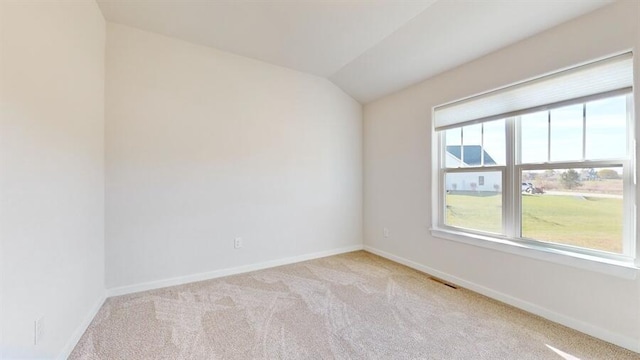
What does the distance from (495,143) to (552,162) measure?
509 millimetres

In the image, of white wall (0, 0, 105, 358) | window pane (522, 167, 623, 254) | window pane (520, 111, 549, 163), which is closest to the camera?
white wall (0, 0, 105, 358)

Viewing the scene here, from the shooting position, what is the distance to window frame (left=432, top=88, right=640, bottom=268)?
1.75 meters

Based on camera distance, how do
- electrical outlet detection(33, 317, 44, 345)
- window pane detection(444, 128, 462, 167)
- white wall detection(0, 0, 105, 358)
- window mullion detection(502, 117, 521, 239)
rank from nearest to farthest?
white wall detection(0, 0, 105, 358), electrical outlet detection(33, 317, 44, 345), window mullion detection(502, 117, 521, 239), window pane detection(444, 128, 462, 167)

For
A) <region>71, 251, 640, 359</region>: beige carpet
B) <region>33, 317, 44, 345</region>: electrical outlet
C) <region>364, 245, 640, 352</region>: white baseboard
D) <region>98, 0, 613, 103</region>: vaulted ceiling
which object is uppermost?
<region>98, 0, 613, 103</region>: vaulted ceiling

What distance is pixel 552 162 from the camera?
7.01ft

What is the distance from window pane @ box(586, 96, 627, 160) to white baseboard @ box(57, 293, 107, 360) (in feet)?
12.6

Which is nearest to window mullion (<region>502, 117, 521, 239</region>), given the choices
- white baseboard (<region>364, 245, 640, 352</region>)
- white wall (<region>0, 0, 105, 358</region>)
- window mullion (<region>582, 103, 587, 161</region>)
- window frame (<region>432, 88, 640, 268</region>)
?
window frame (<region>432, 88, 640, 268</region>)

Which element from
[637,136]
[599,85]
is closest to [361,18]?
[599,85]

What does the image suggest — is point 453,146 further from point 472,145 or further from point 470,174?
point 470,174

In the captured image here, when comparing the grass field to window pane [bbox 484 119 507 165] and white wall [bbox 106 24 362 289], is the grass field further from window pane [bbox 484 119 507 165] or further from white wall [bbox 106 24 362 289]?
white wall [bbox 106 24 362 289]

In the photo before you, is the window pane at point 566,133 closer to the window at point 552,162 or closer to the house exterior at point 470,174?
the window at point 552,162

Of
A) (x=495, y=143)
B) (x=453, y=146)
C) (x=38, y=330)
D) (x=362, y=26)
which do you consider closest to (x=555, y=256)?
(x=495, y=143)

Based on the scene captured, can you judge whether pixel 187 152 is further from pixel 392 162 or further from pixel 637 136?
pixel 637 136

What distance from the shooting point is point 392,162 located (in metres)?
3.56
